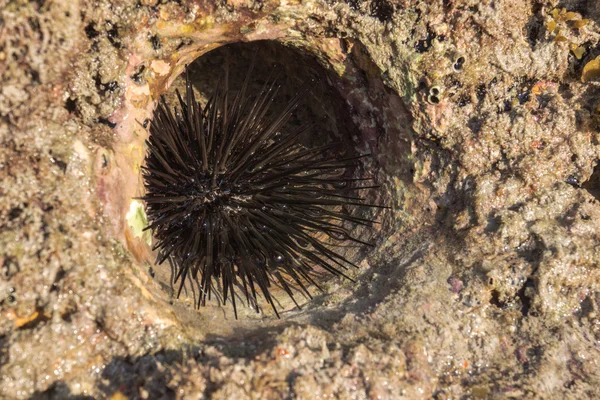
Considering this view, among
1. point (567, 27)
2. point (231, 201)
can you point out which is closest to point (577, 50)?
point (567, 27)

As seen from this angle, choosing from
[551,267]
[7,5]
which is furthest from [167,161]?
[551,267]

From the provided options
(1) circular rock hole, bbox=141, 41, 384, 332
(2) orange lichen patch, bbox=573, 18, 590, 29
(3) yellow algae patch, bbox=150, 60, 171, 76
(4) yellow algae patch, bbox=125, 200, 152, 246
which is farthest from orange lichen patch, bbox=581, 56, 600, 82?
(4) yellow algae patch, bbox=125, 200, 152, 246

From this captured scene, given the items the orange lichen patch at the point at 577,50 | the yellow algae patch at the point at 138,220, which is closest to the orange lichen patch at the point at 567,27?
the orange lichen patch at the point at 577,50

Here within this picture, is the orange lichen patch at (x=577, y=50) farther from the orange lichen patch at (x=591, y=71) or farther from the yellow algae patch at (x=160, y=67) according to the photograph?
the yellow algae patch at (x=160, y=67)

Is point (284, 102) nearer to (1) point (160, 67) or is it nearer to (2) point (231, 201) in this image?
(2) point (231, 201)

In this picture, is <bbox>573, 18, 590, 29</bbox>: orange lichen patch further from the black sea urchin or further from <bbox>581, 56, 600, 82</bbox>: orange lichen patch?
the black sea urchin
